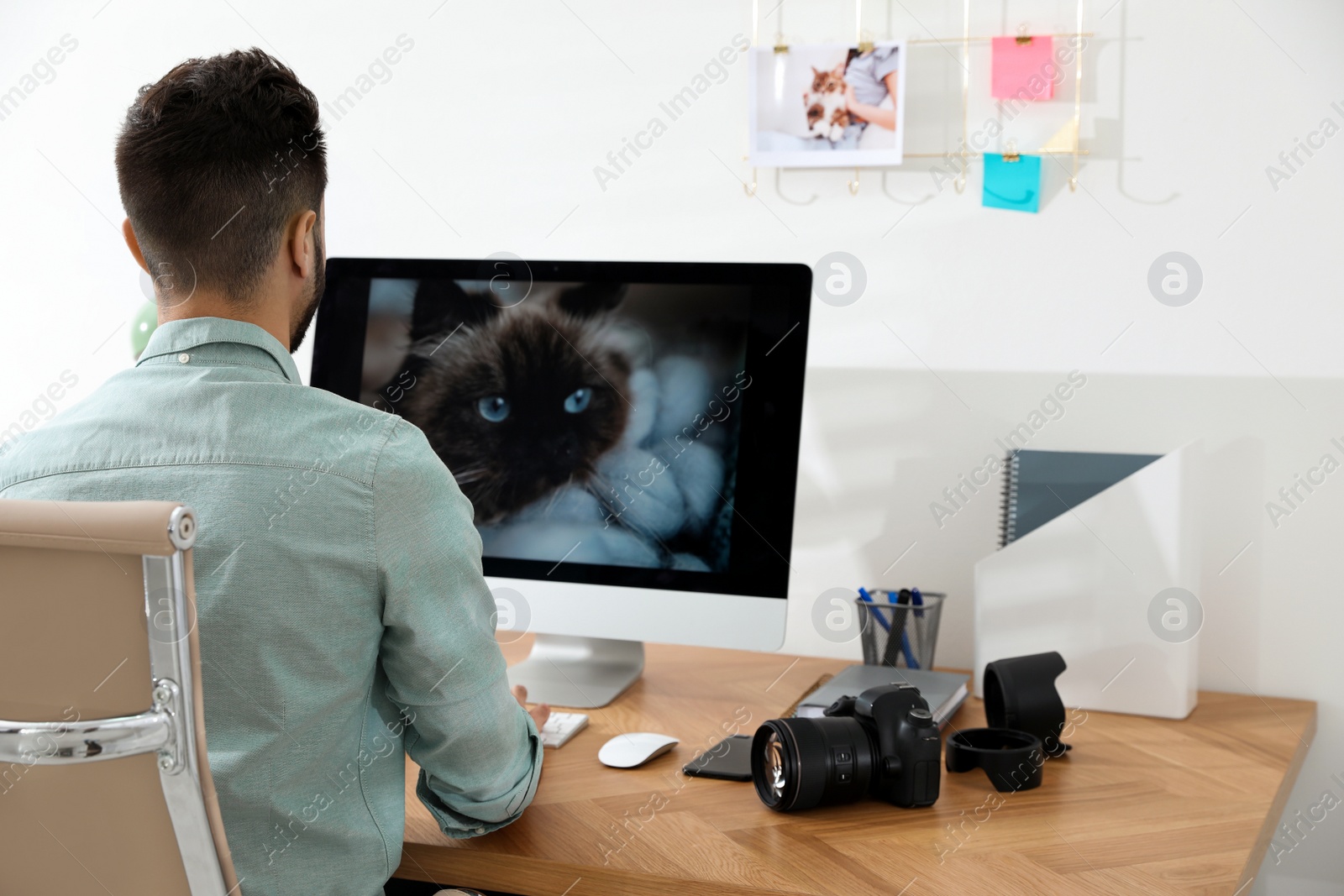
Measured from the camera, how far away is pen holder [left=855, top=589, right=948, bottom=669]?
136 cm

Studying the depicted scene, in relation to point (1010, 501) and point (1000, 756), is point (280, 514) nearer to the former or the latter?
point (1000, 756)

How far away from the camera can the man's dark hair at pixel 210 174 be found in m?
0.84

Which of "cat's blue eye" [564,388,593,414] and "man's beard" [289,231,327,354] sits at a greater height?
"man's beard" [289,231,327,354]

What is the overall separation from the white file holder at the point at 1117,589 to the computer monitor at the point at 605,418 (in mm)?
323

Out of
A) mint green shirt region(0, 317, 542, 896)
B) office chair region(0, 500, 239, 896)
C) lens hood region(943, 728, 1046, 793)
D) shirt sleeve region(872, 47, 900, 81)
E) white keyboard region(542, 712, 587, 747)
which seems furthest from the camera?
shirt sleeve region(872, 47, 900, 81)

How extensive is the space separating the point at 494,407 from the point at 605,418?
0.46ft

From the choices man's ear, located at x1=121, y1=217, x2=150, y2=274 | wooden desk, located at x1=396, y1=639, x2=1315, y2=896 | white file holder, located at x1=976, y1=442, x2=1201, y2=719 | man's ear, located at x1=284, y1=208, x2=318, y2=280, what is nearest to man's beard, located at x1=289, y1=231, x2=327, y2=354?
man's ear, located at x1=284, y1=208, x2=318, y2=280

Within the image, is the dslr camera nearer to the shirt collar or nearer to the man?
the man

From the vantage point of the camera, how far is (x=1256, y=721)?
4.19 feet

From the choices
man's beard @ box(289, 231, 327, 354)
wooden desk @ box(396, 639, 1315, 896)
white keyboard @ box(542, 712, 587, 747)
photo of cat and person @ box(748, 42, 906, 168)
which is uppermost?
photo of cat and person @ box(748, 42, 906, 168)

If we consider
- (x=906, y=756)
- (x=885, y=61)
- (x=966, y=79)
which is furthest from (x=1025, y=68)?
(x=906, y=756)

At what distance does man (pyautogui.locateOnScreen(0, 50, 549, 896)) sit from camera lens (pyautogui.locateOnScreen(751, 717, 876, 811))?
0.77 ft

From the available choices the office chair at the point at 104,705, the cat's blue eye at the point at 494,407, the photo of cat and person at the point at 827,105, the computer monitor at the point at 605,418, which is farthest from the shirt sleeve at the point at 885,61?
the office chair at the point at 104,705

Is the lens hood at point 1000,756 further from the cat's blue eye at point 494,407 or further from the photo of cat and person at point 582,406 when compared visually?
the cat's blue eye at point 494,407
